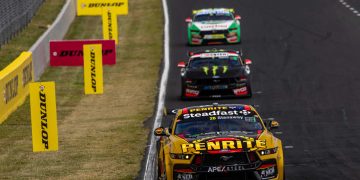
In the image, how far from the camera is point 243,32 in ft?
152

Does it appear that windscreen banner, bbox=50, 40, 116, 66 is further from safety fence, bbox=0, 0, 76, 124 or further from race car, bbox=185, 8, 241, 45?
race car, bbox=185, 8, 241, 45

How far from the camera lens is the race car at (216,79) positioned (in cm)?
2888

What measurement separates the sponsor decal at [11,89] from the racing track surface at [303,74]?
12.6ft

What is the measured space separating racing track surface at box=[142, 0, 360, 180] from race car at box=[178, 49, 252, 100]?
0.25 metres

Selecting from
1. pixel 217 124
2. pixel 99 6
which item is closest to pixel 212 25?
pixel 99 6

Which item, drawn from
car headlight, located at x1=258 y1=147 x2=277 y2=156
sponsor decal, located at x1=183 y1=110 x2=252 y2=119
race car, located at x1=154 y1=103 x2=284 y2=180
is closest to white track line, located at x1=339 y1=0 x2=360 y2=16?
sponsor decal, located at x1=183 y1=110 x2=252 y2=119

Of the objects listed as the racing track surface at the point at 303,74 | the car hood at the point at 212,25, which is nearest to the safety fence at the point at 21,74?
the racing track surface at the point at 303,74

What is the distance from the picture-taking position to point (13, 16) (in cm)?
3925

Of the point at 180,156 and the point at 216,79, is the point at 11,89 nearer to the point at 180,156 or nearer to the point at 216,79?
the point at 216,79

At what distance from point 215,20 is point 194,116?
85.7ft

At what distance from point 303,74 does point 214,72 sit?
5.46 m

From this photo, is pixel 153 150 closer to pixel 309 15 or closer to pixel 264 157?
pixel 264 157

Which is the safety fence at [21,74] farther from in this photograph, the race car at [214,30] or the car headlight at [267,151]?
the car headlight at [267,151]

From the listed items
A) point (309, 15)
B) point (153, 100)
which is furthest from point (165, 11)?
point (153, 100)
